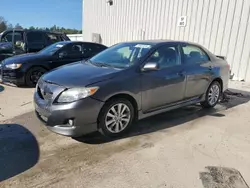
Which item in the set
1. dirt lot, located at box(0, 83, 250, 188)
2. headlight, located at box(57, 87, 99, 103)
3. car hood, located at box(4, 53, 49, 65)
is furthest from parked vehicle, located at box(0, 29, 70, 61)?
headlight, located at box(57, 87, 99, 103)

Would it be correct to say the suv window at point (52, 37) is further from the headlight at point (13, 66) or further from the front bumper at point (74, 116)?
the front bumper at point (74, 116)

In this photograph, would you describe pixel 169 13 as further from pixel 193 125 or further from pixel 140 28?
pixel 193 125

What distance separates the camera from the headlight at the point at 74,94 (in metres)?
3.35

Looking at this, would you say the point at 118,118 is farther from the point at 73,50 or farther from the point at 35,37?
the point at 35,37

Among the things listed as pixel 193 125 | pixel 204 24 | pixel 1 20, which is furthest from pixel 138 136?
pixel 1 20

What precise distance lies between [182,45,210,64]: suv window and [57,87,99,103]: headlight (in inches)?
85.2

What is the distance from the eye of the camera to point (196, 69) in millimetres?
4832

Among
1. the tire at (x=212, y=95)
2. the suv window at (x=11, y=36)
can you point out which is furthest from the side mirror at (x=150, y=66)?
the suv window at (x=11, y=36)

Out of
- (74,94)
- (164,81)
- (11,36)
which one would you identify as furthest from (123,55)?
(11,36)

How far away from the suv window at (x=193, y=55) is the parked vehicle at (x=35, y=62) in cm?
417

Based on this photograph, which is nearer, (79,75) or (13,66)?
(79,75)

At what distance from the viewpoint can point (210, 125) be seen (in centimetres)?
454

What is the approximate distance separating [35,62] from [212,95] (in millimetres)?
4977

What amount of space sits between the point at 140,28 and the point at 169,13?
2150mm
